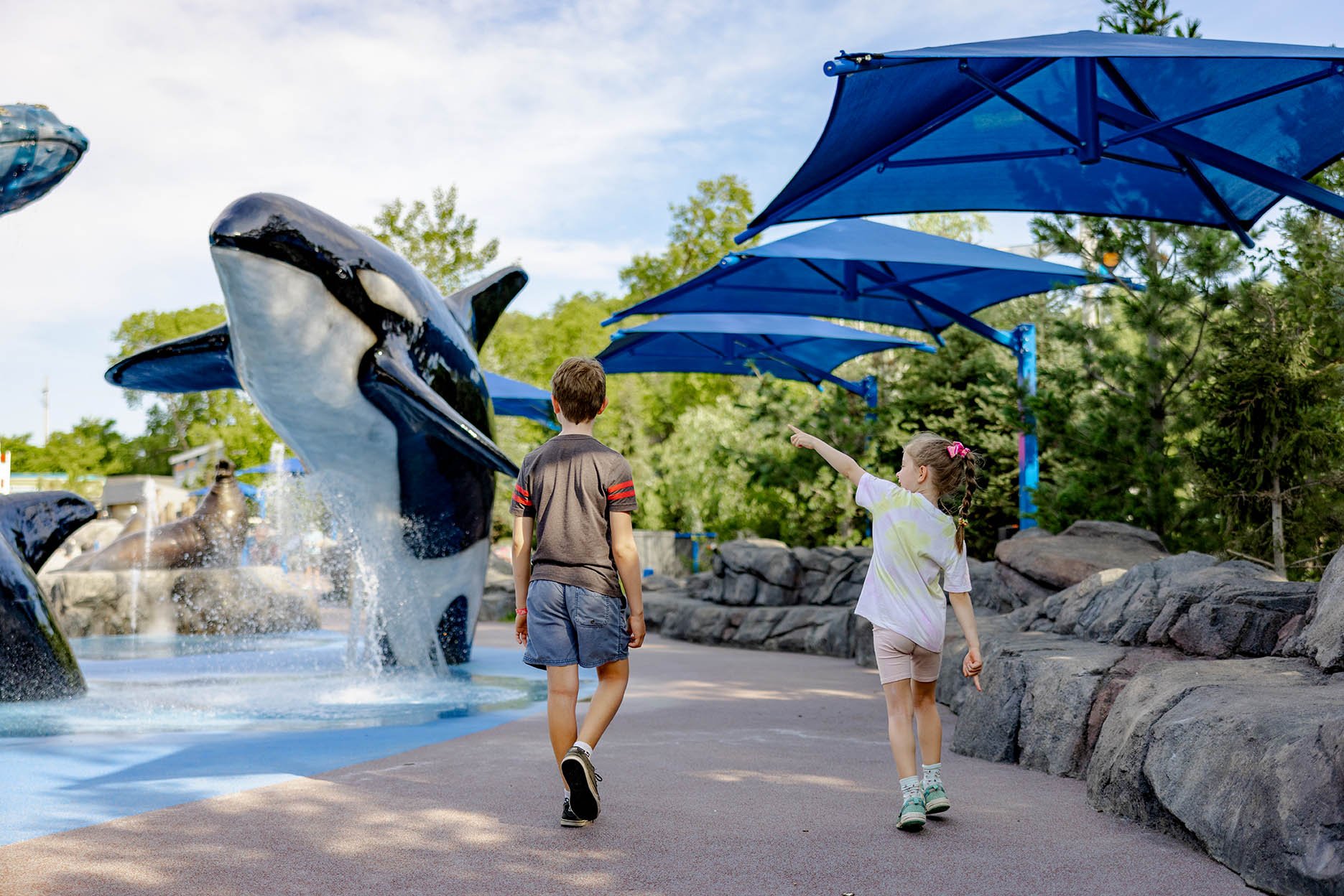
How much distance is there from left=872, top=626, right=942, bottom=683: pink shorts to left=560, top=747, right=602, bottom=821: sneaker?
109 cm

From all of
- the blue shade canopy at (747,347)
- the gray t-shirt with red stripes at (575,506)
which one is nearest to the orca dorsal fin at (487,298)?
the blue shade canopy at (747,347)

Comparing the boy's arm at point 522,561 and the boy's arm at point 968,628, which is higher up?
the boy's arm at point 522,561

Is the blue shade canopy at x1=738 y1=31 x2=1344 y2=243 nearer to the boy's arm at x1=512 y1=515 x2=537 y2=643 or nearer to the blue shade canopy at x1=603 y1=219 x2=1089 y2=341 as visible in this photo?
the blue shade canopy at x1=603 y1=219 x2=1089 y2=341

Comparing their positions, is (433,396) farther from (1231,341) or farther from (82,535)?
(82,535)

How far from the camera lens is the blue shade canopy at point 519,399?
1588 cm

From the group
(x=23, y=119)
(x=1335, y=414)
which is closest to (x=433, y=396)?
(x=23, y=119)

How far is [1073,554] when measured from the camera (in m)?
7.63

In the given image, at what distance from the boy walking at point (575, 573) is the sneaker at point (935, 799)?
3.73ft

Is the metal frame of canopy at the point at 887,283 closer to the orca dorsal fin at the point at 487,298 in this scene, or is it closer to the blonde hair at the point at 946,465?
the orca dorsal fin at the point at 487,298

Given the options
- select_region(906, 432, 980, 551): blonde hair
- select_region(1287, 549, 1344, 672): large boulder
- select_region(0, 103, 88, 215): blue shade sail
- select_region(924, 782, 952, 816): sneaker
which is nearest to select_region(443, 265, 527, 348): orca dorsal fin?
select_region(0, 103, 88, 215): blue shade sail

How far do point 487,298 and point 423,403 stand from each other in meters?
2.28

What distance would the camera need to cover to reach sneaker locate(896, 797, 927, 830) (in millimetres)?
3510

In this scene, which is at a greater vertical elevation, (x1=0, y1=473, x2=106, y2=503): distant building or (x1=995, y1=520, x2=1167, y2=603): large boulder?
(x1=0, y1=473, x2=106, y2=503): distant building

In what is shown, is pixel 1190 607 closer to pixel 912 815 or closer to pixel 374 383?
pixel 912 815
